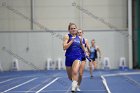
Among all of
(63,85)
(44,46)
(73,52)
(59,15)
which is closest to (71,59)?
(73,52)

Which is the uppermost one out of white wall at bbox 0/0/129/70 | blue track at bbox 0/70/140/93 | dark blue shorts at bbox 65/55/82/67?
white wall at bbox 0/0/129/70

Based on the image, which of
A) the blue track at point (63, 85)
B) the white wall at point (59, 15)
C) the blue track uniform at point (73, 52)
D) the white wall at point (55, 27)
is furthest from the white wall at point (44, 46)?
the blue track uniform at point (73, 52)

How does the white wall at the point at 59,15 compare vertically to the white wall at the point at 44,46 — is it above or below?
above

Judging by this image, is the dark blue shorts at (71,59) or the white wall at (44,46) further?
the white wall at (44,46)

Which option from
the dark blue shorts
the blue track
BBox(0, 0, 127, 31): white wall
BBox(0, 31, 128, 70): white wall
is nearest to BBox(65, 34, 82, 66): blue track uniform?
the dark blue shorts

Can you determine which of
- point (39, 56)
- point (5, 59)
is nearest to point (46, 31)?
point (39, 56)

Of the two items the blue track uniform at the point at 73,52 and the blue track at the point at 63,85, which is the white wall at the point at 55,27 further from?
the blue track uniform at the point at 73,52

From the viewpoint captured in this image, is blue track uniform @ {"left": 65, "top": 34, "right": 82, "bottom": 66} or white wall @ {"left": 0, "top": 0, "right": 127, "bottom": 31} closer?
blue track uniform @ {"left": 65, "top": 34, "right": 82, "bottom": 66}

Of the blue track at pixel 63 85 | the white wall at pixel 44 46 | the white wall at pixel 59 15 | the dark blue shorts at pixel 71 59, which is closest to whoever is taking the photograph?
the dark blue shorts at pixel 71 59

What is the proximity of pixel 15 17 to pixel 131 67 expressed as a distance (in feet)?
29.7

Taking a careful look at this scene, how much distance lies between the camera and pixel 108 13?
26.1 metres

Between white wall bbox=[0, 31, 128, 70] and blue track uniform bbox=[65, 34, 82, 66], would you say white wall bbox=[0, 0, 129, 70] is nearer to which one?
white wall bbox=[0, 31, 128, 70]

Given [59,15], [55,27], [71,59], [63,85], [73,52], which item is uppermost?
[59,15]

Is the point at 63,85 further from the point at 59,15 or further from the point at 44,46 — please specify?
the point at 59,15
